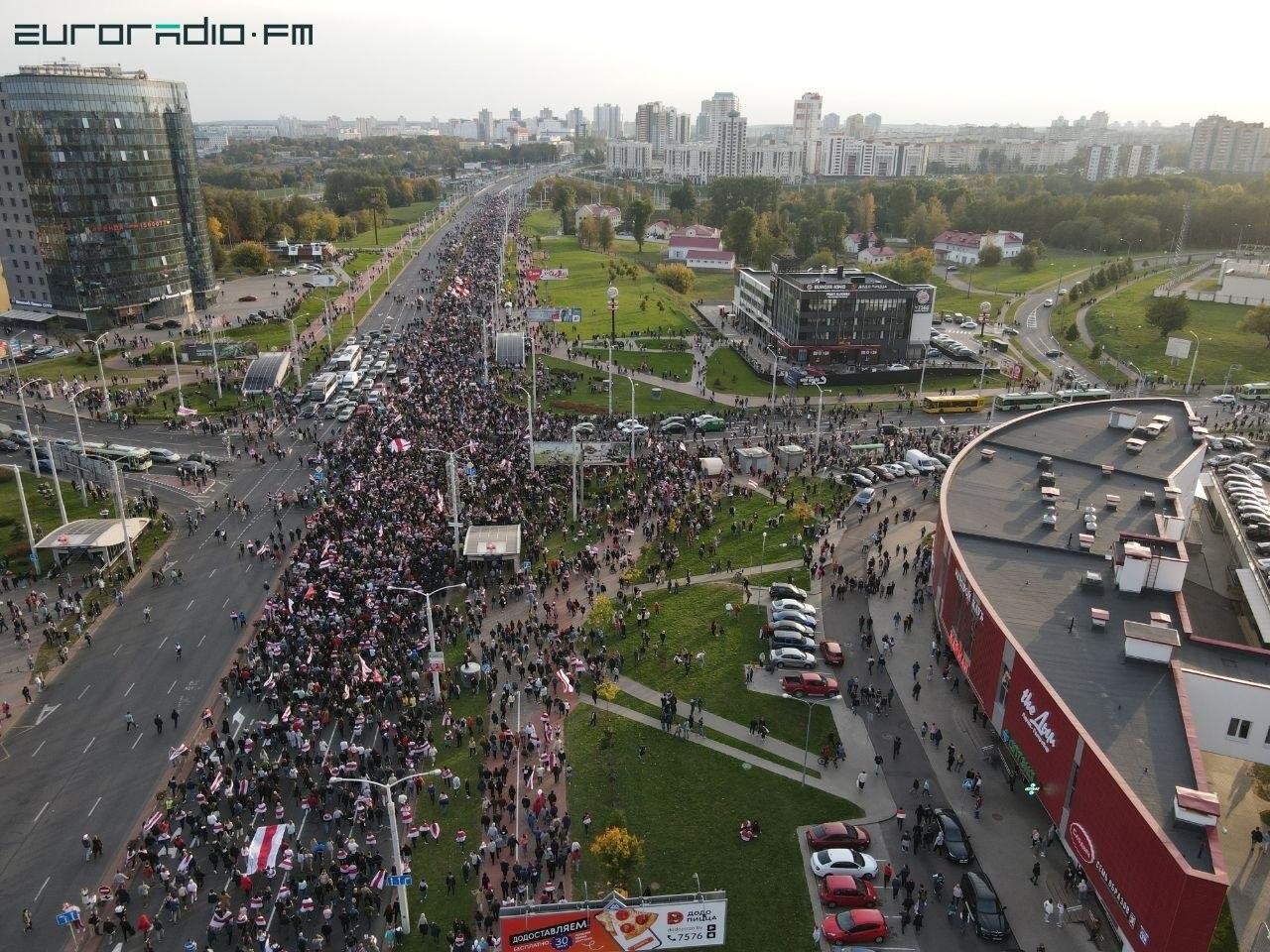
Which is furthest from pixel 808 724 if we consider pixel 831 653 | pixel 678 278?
pixel 678 278

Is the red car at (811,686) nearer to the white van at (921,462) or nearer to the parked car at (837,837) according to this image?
the parked car at (837,837)

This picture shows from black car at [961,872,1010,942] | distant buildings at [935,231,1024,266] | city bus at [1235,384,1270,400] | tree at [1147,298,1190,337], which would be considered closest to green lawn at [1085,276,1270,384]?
tree at [1147,298,1190,337]

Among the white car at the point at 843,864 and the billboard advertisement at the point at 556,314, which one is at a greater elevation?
the billboard advertisement at the point at 556,314

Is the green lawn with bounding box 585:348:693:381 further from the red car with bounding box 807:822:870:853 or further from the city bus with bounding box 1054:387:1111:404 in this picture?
the red car with bounding box 807:822:870:853

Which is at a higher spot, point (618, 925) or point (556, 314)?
point (556, 314)

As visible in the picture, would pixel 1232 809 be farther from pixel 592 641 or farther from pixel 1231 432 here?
pixel 1231 432

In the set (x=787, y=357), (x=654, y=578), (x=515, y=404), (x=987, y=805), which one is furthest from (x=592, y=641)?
(x=787, y=357)

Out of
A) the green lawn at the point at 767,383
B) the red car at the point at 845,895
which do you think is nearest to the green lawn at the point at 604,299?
the green lawn at the point at 767,383

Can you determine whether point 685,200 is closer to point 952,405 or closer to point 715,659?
point 952,405
